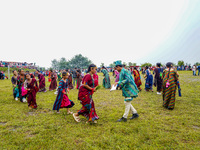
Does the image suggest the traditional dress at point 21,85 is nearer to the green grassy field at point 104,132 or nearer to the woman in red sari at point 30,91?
the woman in red sari at point 30,91

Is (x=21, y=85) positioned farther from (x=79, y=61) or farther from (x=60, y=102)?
(x=79, y=61)

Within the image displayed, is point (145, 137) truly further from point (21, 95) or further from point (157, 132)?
point (21, 95)

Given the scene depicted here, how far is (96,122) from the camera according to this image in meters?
4.04

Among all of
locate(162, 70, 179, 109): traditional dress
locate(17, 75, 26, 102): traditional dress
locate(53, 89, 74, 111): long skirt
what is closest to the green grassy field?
locate(53, 89, 74, 111): long skirt

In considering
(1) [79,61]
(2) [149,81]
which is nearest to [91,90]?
(2) [149,81]

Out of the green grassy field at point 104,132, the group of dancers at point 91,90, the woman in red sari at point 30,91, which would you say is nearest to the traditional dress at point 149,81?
the group of dancers at point 91,90

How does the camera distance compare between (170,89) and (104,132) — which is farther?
(170,89)

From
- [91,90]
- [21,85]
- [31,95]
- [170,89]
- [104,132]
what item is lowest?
[104,132]

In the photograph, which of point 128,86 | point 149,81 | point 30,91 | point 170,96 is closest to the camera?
point 128,86

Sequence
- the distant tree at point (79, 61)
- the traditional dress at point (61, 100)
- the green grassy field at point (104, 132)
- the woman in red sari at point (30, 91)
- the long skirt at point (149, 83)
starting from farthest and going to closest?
the distant tree at point (79, 61)
the long skirt at point (149, 83)
the woman in red sari at point (30, 91)
the traditional dress at point (61, 100)
the green grassy field at point (104, 132)

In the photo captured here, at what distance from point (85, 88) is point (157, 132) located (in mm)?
2487

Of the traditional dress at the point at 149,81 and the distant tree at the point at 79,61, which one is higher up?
the distant tree at the point at 79,61

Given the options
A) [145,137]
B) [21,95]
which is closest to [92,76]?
[145,137]

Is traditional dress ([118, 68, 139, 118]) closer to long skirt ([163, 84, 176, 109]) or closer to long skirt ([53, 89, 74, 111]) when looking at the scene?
long skirt ([163, 84, 176, 109])
